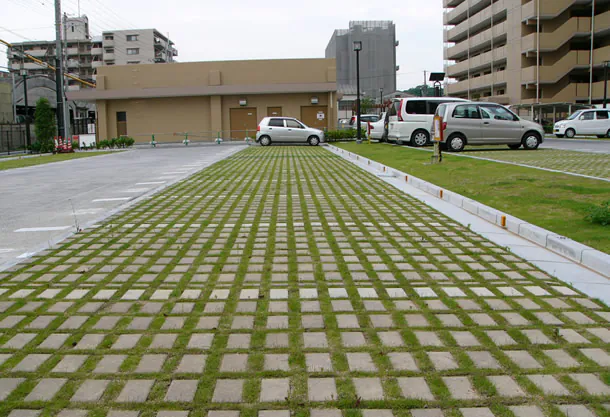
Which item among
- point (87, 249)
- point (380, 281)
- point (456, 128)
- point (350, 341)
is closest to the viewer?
point (350, 341)

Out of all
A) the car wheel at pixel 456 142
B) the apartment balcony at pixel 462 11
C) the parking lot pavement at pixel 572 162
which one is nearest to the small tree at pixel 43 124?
the car wheel at pixel 456 142

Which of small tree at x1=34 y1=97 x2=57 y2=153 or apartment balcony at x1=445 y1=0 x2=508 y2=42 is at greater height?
apartment balcony at x1=445 y1=0 x2=508 y2=42

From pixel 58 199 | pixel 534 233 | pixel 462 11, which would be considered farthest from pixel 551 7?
pixel 534 233

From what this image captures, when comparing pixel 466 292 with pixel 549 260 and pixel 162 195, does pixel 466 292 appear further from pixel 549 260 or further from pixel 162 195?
pixel 162 195

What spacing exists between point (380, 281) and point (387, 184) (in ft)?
25.1

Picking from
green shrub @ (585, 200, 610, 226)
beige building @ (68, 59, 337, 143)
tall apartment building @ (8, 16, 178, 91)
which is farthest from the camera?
tall apartment building @ (8, 16, 178, 91)

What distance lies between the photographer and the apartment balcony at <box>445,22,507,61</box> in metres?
56.0

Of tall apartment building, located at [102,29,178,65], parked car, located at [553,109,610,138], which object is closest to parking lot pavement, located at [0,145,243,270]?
parked car, located at [553,109,610,138]

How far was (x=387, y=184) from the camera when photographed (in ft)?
42.0

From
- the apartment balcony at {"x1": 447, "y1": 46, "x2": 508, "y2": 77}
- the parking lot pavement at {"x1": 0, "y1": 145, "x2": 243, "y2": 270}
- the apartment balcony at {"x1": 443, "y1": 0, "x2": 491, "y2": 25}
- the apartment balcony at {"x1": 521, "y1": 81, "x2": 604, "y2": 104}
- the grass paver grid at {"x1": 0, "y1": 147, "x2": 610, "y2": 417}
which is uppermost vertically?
the apartment balcony at {"x1": 443, "y1": 0, "x2": 491, "y2": 25}

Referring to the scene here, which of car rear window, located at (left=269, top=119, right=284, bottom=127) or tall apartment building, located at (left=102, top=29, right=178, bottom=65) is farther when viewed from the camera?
tall apartment building, located at (left=102, top=29, right=178, bottom=65)

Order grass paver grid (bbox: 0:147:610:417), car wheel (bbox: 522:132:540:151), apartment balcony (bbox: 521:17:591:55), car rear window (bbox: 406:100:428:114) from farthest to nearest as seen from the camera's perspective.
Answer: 1. apartment balcony (bbox: 521:17:591:55)
2. car rear window (bbox: 406:100:428:114)
3. car wheel (bbox: 522:132:540:151)
4. grass paver grid (bbox: 0:147:610:417)

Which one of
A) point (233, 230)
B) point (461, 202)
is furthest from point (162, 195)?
point (461, 202)

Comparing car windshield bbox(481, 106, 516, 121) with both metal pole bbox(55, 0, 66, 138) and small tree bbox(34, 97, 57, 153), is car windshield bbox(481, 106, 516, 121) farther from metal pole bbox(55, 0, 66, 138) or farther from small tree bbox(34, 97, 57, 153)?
small tree bbox(34, 97, 57, 153)
